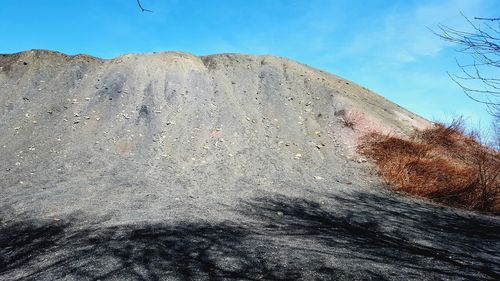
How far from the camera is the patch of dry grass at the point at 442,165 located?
9344mm

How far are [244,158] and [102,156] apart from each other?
411cm

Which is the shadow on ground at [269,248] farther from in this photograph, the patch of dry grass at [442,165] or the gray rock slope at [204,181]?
the patch of dry grass at [442,165]

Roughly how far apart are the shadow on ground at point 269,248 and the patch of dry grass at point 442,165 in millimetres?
1744

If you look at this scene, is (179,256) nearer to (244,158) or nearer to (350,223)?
(350,223)

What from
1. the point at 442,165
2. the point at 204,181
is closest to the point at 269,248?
the point at 204,181

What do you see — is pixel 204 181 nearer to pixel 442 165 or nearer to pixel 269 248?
pixel 269 248

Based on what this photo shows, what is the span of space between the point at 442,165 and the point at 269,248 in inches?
316

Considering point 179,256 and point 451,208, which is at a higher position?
point 451,208

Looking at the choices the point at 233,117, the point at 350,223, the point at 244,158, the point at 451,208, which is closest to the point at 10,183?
the point at 244,158

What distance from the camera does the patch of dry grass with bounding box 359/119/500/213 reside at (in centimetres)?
934

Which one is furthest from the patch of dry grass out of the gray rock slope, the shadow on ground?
the shadow on ground

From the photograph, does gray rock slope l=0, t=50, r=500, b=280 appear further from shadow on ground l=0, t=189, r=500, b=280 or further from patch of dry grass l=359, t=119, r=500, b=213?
patch of dry grass l=359, t=119, r=500, b=213

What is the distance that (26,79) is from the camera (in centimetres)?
1602

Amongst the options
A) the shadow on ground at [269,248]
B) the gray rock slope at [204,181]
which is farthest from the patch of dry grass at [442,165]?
the shadow on ground at [269,248]
